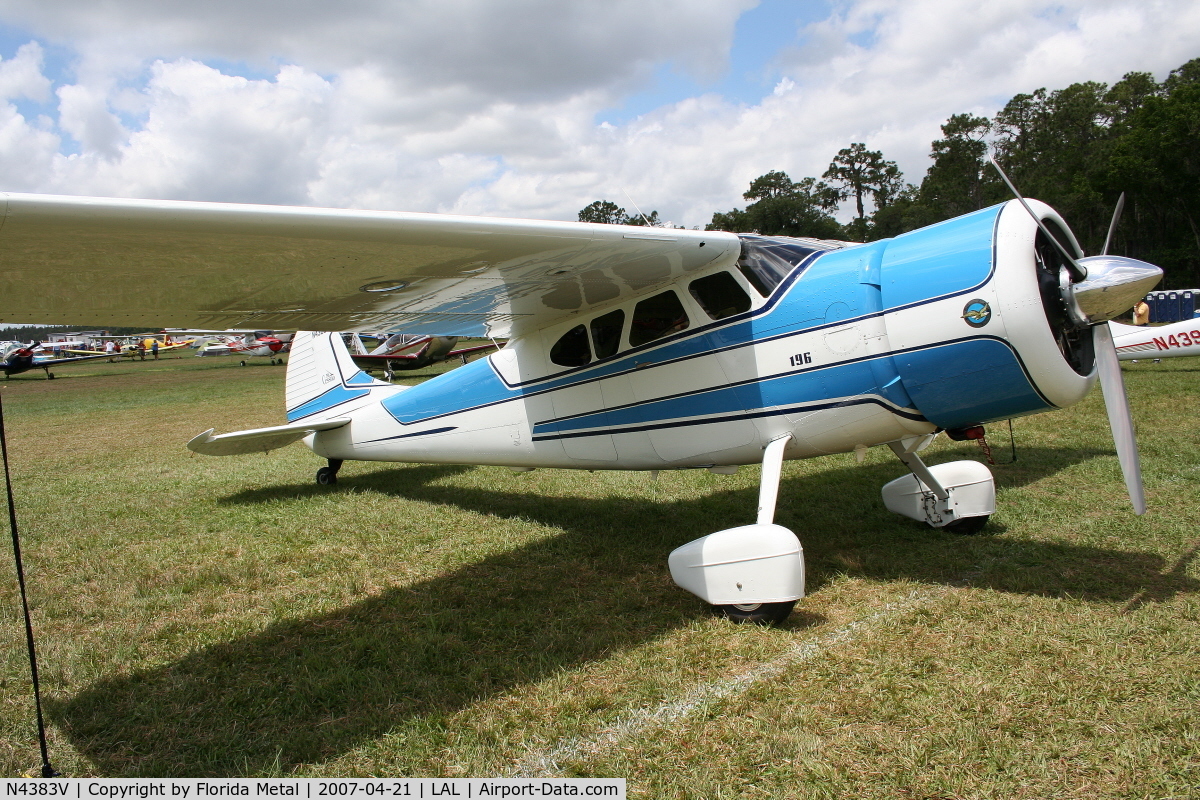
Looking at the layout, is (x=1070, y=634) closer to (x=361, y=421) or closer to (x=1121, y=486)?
(x=1121, y=486)

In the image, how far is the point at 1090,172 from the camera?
40.9 meters

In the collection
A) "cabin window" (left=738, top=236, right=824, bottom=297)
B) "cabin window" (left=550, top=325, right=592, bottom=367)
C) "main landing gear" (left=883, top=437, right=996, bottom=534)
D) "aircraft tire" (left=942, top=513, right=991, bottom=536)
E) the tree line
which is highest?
the tree line

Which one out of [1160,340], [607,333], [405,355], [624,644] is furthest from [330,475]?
[405,355]

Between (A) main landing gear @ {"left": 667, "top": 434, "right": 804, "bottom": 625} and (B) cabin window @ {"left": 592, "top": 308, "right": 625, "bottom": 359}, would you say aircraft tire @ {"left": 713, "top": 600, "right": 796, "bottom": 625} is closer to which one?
(A) main landing gear @ {"left": 667, "top": 434, "right": 804, "bottom": 625}

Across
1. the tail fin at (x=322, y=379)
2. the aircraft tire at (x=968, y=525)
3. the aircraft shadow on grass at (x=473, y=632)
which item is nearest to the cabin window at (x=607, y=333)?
the aircraft shadow on grass at (x=473, y=632)

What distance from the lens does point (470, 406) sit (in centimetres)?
610

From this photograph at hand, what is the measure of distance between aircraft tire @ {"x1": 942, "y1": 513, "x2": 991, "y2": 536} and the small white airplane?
10.9 m

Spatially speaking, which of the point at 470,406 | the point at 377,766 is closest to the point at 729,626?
the point at 377,766

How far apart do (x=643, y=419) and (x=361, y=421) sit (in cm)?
358

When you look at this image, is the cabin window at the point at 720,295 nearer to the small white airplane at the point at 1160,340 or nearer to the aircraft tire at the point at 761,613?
the aircraft tire at the point at 761,613

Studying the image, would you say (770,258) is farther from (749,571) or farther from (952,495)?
(952,495)

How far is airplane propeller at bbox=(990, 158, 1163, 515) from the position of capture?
11.5ft

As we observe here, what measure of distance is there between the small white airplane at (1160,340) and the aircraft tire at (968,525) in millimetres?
10859
